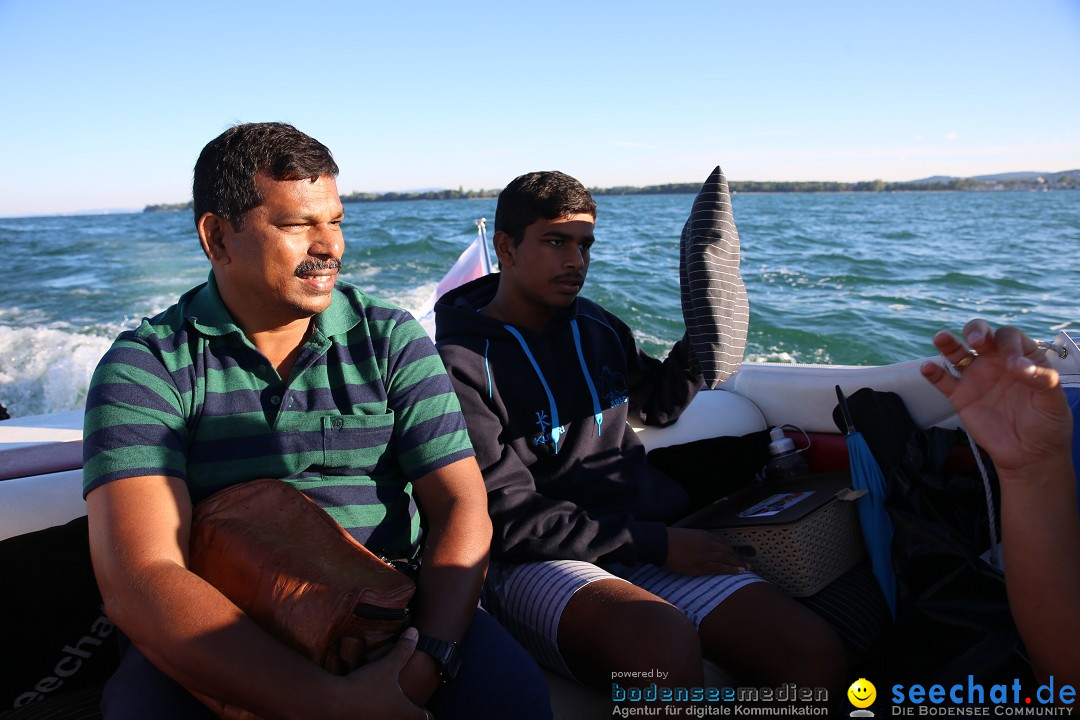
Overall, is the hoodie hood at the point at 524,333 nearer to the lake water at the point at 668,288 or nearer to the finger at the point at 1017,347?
the finger at the point at 1017,347

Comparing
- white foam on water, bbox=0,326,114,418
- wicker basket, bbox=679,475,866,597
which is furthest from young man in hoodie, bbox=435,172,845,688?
white foam on water, bbox=0,326,114,418

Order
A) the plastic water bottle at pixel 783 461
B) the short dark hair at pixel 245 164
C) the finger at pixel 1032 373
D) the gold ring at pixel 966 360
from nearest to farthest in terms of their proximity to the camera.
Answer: the finger at pixel 1032 373, the gold ring at pixel 966 360, the short dark hair at pixel 245 164, the plastic water bottle at pixel 783 461

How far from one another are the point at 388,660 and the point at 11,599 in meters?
0.87

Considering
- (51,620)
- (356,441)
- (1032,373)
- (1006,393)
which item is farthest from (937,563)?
(51,620)

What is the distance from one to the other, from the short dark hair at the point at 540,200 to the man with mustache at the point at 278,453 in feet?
2.04

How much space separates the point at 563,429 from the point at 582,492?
18cm

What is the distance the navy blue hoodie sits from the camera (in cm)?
197

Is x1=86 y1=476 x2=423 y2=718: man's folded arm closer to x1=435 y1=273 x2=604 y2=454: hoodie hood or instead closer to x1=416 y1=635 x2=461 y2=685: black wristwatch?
x1=416 y1=635 x2=461 y2=685: black wristwatch

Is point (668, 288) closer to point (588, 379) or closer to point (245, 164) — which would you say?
point (588, 379)

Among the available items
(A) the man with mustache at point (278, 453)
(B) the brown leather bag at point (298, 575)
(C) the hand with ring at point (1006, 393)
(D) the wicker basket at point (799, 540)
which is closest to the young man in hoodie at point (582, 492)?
(D) the wicker basket at point (799, 540)

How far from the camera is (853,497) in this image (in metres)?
2.16

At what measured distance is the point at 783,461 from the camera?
8.58 feet

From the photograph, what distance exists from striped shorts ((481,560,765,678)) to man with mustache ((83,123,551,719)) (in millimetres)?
188

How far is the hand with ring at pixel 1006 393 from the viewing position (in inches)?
45.0
